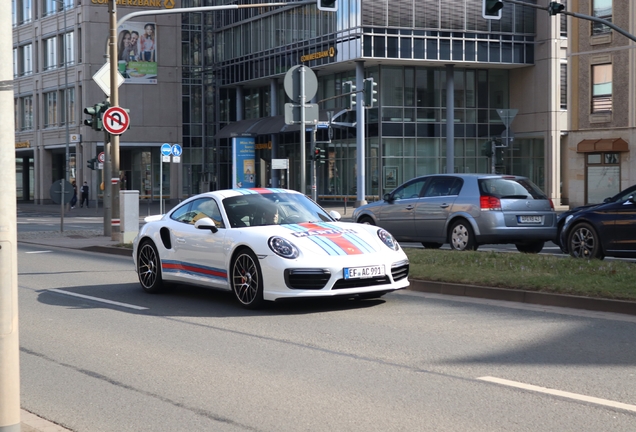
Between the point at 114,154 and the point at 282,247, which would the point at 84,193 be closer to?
the point at 114,154

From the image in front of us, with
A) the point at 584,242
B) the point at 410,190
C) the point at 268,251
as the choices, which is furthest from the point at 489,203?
the point at 268,251

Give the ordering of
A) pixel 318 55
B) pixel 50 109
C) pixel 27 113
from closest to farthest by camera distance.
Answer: pixel 318 55 < pixel 50 109 < pixel 27 113

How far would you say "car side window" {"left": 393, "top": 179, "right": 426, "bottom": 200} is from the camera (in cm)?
1973

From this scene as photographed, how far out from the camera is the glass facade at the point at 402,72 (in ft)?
166

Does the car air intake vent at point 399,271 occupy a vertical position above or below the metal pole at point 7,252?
below

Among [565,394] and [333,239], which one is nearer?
[565,394]

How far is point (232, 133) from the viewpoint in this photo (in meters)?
Result: 62.5

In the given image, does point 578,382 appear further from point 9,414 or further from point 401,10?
point 401,10

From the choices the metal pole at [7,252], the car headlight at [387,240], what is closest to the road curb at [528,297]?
the car headlight at [387,240]

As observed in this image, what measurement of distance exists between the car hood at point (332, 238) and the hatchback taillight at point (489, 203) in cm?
703

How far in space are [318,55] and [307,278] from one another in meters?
43.7

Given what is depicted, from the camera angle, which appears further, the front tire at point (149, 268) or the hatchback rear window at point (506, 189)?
the hatchback rear window at point (506, 189)

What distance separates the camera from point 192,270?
12.2m

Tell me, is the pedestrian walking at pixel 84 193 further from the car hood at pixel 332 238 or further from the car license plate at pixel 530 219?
the car hood at pixel 332 238
